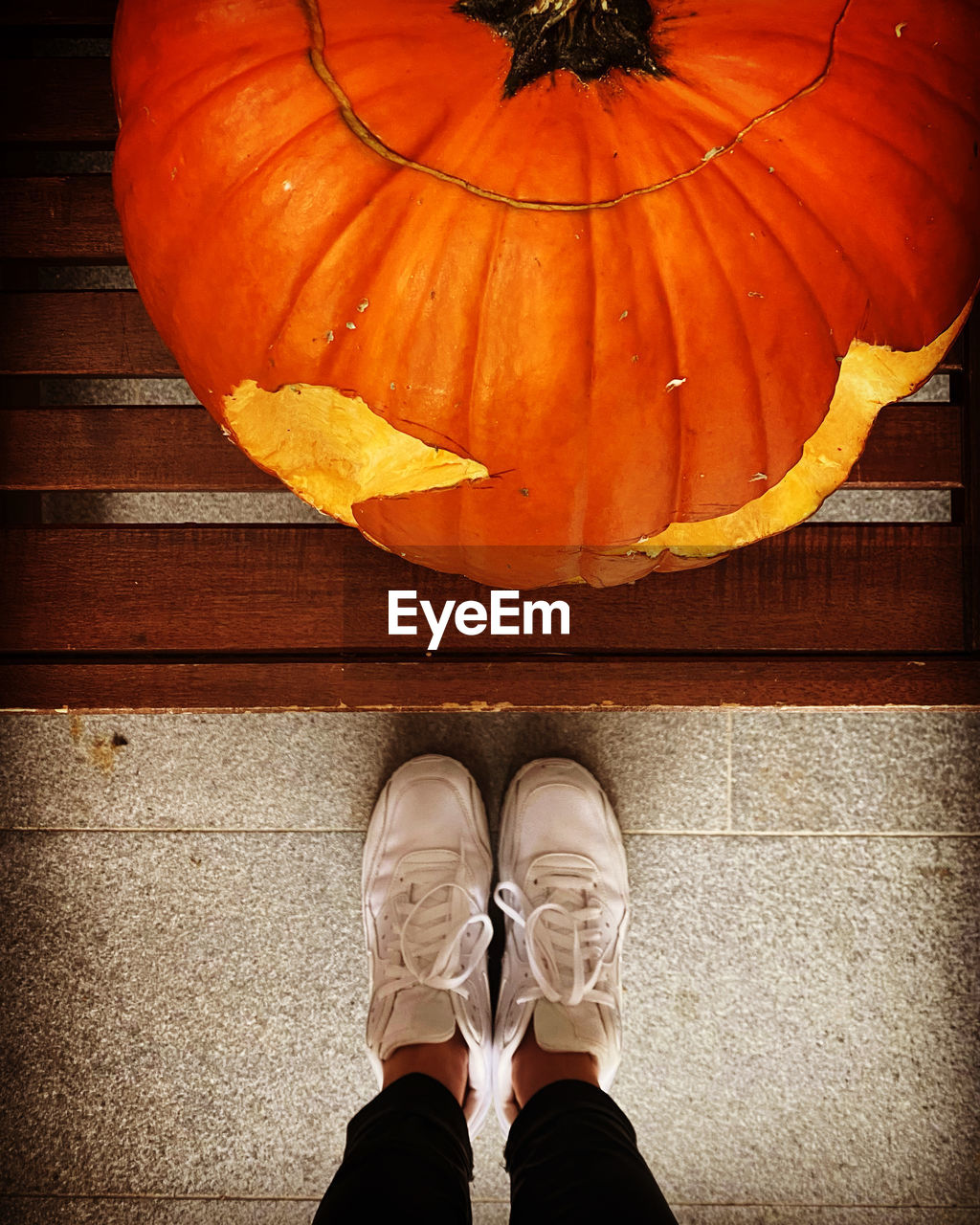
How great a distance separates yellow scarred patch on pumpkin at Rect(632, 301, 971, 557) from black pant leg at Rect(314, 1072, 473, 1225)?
1.67ft

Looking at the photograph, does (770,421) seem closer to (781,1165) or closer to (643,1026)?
(643,1026)

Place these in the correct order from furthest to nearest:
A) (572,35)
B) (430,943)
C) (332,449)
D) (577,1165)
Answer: (430,943), (577,1165), (332,449), (572,35)

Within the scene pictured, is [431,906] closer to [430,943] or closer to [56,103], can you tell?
[430,943]

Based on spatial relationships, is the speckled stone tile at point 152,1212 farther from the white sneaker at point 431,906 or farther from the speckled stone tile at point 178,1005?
the white sneaker at point 431,906

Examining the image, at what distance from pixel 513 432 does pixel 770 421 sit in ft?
0.48

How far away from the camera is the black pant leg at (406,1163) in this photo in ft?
1.86

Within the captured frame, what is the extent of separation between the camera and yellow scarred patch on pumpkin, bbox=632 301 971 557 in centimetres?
48

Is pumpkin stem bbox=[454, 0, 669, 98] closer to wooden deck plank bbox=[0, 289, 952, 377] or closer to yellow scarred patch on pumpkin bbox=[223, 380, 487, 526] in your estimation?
yellow scarred patch on pumpkin bbox=[223, 380, 487, 526]

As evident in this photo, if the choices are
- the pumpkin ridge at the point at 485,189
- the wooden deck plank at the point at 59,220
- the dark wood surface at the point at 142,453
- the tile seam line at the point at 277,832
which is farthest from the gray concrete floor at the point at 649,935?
the pumpkin ridge at the point at 485,189

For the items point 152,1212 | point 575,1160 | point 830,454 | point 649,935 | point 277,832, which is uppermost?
point 830,454

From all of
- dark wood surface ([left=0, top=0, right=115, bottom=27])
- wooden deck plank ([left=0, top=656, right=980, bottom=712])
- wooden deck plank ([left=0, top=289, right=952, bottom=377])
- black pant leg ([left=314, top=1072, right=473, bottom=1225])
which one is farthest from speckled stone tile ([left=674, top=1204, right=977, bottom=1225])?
dark wood surface ([left=0, top=0, right=115, bottom=27])

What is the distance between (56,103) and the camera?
65 centimetres

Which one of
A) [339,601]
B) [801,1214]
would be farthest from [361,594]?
[801,1214]

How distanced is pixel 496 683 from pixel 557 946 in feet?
1.13
